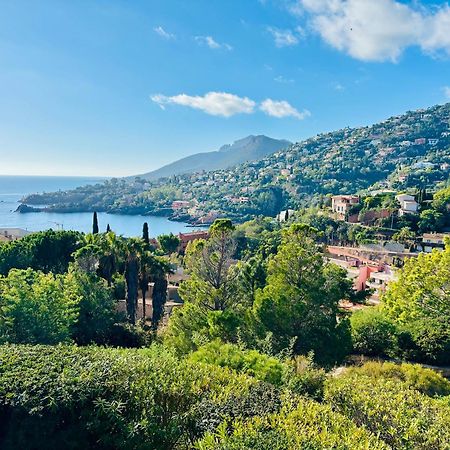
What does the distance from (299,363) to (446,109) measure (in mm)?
191426

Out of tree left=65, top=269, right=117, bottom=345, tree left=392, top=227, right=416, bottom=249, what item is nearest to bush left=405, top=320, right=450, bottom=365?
tree left=65, top=269, right=117, bottom=345

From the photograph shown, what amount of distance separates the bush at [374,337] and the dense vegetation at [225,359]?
0.12 feet

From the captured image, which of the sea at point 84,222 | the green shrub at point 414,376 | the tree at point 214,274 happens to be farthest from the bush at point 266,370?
the sea at point 84,222

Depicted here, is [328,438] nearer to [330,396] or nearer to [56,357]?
[330,396]

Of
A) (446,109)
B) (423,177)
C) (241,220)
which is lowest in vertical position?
(241,220)

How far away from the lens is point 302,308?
34.2 ft

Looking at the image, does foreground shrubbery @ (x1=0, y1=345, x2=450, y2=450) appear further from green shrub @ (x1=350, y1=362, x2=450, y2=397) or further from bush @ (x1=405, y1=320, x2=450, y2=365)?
bush @ (x1=405, y1=320, x2=450, y2=365)

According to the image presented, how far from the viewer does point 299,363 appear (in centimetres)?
808

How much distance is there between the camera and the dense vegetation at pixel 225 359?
13.6 ft

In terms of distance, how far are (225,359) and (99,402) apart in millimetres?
2650

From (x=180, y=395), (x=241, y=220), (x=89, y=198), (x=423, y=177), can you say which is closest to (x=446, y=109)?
Result: (x=423, y=177)

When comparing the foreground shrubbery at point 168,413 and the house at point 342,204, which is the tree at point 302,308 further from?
the house at point 342,204

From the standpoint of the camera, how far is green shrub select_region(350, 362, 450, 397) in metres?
8.66

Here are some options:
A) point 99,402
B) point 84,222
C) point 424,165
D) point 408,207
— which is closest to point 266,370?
point 99,402
